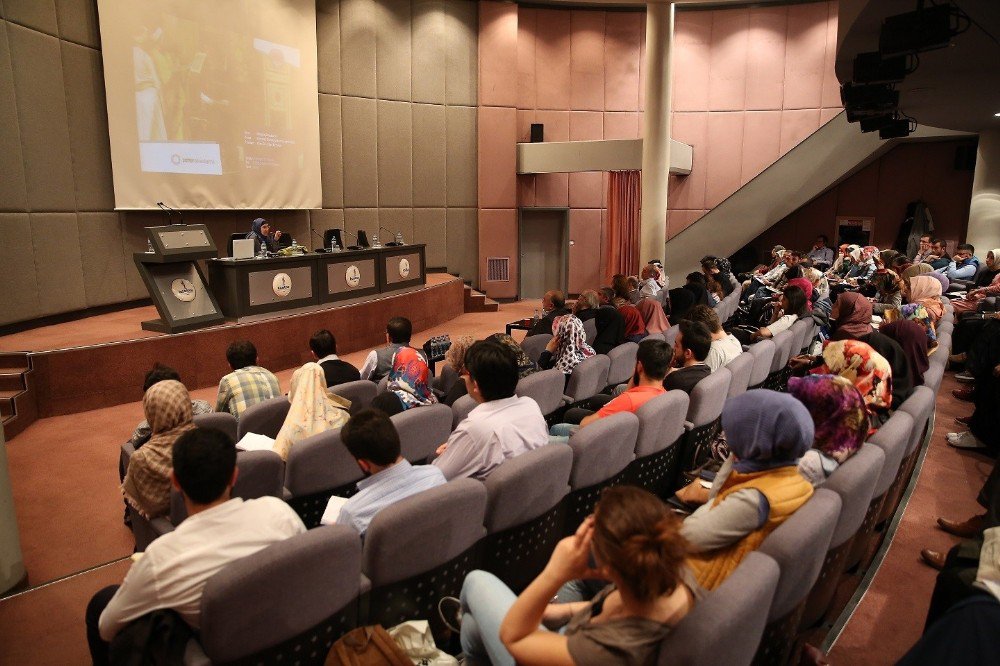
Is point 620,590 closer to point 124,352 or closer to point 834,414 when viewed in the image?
point 834,414

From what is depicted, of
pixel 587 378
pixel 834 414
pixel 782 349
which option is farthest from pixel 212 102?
pixel 834 414

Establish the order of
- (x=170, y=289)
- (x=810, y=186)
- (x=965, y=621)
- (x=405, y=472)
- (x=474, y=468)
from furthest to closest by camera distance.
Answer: (x=810, y=186) → (x=170, y=289) → (x=474, y=468) → (x=405, y=472) → (x=965, y=621)

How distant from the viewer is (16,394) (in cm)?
501

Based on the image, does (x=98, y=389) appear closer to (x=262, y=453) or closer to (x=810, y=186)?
(x=262, y=453)

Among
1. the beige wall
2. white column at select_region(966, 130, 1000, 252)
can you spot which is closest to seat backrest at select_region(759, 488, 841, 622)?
the beige wall

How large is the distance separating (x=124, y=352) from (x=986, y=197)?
11444 mm

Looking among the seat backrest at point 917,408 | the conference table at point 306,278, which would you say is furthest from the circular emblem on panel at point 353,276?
the seat backrest at point 917,408

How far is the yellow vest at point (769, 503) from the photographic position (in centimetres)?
175

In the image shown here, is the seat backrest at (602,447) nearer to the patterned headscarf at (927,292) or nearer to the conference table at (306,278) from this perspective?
the patterned headscarf at (927,292)

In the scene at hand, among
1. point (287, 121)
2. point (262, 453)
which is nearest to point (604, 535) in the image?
point (262, 453)

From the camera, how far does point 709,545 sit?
175 cm

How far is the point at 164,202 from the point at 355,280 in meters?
2.48

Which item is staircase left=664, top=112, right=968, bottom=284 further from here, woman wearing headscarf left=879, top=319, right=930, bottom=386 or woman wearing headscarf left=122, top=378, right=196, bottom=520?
woman wearing headscarf left=122, top=378, right=196, bottom=520

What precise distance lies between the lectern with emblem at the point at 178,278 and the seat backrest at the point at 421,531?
16.3 feet
